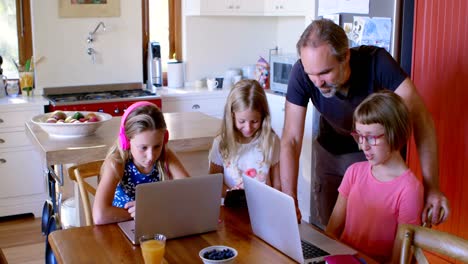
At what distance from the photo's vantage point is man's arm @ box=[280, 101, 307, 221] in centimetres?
233

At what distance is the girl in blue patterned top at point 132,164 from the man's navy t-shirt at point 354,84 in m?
0.55

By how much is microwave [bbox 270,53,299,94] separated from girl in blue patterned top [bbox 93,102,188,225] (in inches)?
92.3

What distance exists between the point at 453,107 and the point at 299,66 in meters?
1.14

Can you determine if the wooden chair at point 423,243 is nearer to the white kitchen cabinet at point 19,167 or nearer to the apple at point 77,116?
the apple at point 77,116

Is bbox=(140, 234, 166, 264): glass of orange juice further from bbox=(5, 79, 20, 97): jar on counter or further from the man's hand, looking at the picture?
bbox=(5, 79, 20, 97): jar on counter

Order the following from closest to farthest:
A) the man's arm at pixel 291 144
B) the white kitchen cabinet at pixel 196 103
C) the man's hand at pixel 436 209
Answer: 1. the man's hand at pixel 436 209
2. the man's arm at pixel 291 144
3. the white kitchen cabinet at pixel 196 103

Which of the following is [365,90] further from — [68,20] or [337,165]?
[68,20]

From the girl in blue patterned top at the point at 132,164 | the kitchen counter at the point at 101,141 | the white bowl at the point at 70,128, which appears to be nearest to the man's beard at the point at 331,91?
the girl in blue patterned top at the point at 132,164

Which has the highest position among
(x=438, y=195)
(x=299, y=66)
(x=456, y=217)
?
(x=299, y=66)

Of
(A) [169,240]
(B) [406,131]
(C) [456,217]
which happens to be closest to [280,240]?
(A) [169,240]

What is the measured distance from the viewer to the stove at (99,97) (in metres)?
4.34

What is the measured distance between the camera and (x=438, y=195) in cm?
199

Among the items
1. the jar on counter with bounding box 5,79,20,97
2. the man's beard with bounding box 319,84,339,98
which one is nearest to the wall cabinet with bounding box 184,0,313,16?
the jar on counter with bounding box 5,79,20,97

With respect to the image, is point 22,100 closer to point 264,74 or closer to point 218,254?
point 264,74
